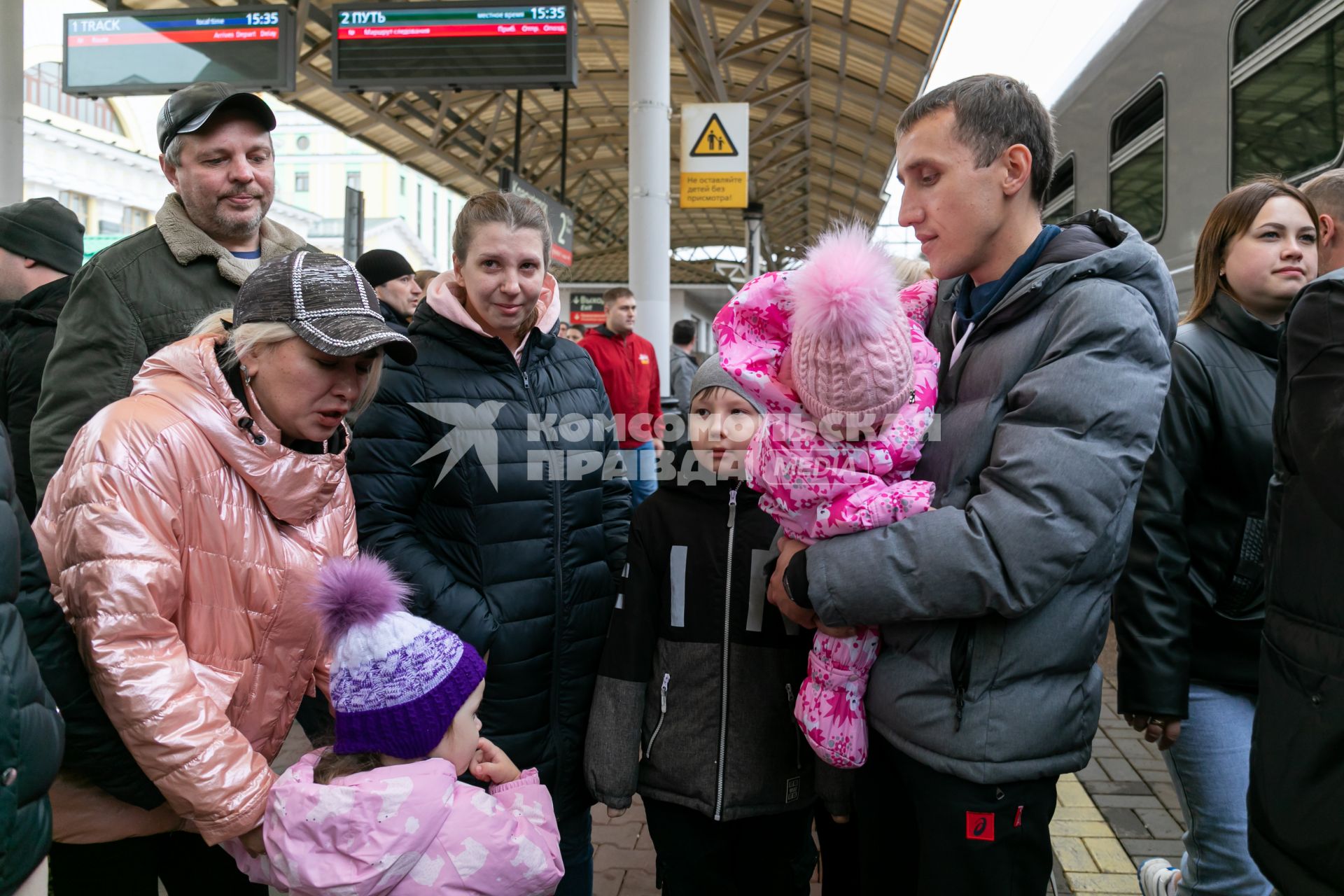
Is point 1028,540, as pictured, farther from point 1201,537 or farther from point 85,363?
point 85,363

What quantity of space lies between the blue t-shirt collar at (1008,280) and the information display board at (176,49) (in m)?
8.36

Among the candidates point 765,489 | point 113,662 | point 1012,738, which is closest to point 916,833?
point 1012,738

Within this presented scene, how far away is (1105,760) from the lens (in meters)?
4.43

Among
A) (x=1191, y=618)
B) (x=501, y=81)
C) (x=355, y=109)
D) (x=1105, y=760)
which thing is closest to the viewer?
(x=1191, y=618)

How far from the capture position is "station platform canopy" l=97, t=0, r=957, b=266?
12.9m

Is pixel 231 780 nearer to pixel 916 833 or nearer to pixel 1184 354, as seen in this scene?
pixel 916 833

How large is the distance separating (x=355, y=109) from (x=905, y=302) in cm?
1479

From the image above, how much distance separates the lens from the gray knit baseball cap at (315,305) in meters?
1.76

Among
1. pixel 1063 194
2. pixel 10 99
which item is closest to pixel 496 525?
pixel 1063 194

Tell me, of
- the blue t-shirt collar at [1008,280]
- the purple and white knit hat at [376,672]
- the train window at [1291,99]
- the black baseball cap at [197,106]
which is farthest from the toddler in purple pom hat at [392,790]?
the train window at [1291,99]

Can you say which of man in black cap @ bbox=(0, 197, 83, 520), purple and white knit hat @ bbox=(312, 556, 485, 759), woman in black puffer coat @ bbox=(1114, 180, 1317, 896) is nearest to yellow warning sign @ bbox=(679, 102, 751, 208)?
man in black cap @ bbox=(0, 197, 83, 520)

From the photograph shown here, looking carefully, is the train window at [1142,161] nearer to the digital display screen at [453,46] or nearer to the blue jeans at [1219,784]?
the blue jeans at [1219,784]

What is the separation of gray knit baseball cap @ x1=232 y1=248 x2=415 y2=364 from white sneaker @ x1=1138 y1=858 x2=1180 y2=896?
8.44 ft

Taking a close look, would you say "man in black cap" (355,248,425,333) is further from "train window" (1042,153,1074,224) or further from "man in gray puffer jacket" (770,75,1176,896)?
"train window" (1042,153,1074,224)
